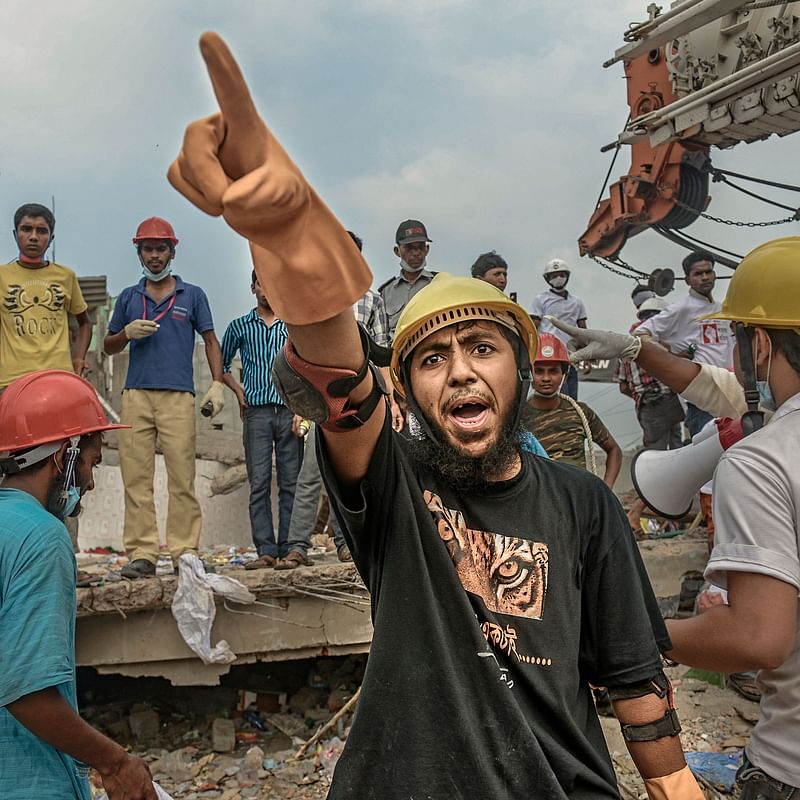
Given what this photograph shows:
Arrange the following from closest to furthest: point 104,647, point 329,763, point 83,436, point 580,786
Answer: point 580,786 → point 83,436 → point 329,763 → point 104,647

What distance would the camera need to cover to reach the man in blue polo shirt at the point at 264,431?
6.01 m

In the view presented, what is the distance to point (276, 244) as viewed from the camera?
1.25m

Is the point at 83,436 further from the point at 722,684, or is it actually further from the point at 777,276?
the point at 722,684

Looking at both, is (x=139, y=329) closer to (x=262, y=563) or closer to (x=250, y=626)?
(x=262, y=563)

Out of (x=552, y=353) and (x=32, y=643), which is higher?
(x=552, y=353)

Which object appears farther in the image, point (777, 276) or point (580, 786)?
point (777, 276)

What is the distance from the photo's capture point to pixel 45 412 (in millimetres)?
2914

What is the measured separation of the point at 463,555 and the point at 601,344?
2096 mm

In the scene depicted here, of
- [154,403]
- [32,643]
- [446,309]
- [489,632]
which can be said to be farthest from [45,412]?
[154,403]

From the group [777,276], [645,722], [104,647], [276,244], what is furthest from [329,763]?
[276,244]

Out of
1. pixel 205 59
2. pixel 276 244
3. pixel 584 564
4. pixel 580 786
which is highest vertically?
pixel 205 59

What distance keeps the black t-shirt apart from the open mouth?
0.13 meters

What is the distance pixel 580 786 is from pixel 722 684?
4714mm

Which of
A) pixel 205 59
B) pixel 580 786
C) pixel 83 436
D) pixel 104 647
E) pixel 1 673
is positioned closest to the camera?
pixel 205 59
